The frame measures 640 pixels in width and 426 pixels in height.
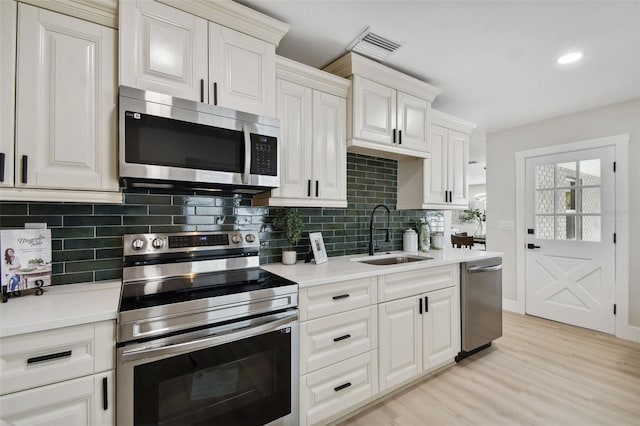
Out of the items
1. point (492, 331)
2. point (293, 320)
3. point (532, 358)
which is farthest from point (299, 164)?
point (532, 358)

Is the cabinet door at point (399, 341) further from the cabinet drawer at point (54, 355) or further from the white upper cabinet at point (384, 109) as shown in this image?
the cabinet drawer at point (54, 355)

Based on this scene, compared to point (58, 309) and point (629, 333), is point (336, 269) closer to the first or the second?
point (58, 309)

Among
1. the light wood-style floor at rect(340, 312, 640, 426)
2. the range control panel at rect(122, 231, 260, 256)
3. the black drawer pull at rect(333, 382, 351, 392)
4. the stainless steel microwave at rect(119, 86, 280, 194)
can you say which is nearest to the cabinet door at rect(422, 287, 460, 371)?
the light wood-style floor at rect(340, 312, 640, 426)

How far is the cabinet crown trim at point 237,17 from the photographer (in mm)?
1592

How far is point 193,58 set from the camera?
1609 millimetres

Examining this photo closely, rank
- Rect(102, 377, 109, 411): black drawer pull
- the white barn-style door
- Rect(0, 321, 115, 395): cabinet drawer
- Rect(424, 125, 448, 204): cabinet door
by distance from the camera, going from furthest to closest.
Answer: the white barn-style door < Rect(424, 125, 448, 204): cabinet door < Rect(102, 377, 109, 411): black drawer pull < Rect(0, 321, 115, 395): cabinet drawer

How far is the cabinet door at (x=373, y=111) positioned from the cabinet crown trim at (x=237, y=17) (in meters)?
0.70

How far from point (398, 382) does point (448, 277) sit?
92 centimetres

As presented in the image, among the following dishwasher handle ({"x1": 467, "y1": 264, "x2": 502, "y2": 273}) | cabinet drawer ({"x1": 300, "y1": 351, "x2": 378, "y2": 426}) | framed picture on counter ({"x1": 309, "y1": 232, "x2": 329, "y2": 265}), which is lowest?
cabinet drawer ({"x1": 300, "y1": 351, "x2": 378, "y2": 426})

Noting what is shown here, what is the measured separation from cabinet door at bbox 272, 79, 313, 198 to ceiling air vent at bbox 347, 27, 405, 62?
471 millimetres

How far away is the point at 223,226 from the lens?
2020 mm

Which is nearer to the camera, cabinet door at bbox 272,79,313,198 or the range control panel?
the range control panel

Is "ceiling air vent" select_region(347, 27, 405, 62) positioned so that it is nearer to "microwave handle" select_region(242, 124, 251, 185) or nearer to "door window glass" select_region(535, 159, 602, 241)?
"microwave handle" select_region(242, 124, 251, 185)

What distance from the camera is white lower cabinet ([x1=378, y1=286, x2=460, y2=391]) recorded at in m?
2.06
